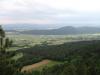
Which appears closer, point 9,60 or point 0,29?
point 0,29

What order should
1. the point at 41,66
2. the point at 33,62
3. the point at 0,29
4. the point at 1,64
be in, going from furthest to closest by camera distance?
1. the point at 33,62
2. the point at 41,66
3. the point at 1,64
4. the point at 0,29

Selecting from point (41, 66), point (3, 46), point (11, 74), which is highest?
point (3, 46)

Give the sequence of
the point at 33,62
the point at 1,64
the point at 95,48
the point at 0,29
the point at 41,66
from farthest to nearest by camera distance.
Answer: the point at 95,48 → the point at 33,62 → the point at 41,66 → the point at 1,64 → the point at 0,29

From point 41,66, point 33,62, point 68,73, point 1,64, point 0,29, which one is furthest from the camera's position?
point 33,62

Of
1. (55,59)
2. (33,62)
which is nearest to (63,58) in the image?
(55,59)

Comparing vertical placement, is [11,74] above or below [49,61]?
above

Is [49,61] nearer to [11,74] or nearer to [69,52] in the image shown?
[69,52]

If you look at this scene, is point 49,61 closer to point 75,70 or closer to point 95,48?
point 95,48

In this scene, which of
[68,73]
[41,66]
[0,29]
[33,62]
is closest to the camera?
[0,29]

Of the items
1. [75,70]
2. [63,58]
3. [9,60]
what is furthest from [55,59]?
[9,60]
